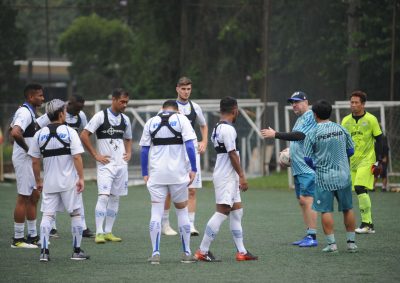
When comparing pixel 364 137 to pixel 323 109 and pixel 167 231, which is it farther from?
pixel 167 231

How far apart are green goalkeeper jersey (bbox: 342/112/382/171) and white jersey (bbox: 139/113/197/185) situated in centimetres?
394

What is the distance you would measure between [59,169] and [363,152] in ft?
16.8

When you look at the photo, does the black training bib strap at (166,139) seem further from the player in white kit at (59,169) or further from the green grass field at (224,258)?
the green grass field at (224,258)

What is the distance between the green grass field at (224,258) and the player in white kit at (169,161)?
51 cm

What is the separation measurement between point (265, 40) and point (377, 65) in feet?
12.5

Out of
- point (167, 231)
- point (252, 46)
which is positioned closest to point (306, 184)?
point (167, 231)

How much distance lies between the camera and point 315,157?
12.3 m

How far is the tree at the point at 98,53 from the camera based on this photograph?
146 feet

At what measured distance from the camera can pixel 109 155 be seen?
13.8 metres

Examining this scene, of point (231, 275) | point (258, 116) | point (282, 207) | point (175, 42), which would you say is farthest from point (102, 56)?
point (231, 275)

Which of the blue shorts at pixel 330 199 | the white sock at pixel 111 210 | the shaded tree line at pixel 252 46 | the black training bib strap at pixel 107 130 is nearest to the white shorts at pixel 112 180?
the white sock at pixel 111 210

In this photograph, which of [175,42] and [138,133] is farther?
[175,42]

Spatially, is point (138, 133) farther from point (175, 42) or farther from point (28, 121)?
point (28, 121)

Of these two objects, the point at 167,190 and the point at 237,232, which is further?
the point at 167,190
